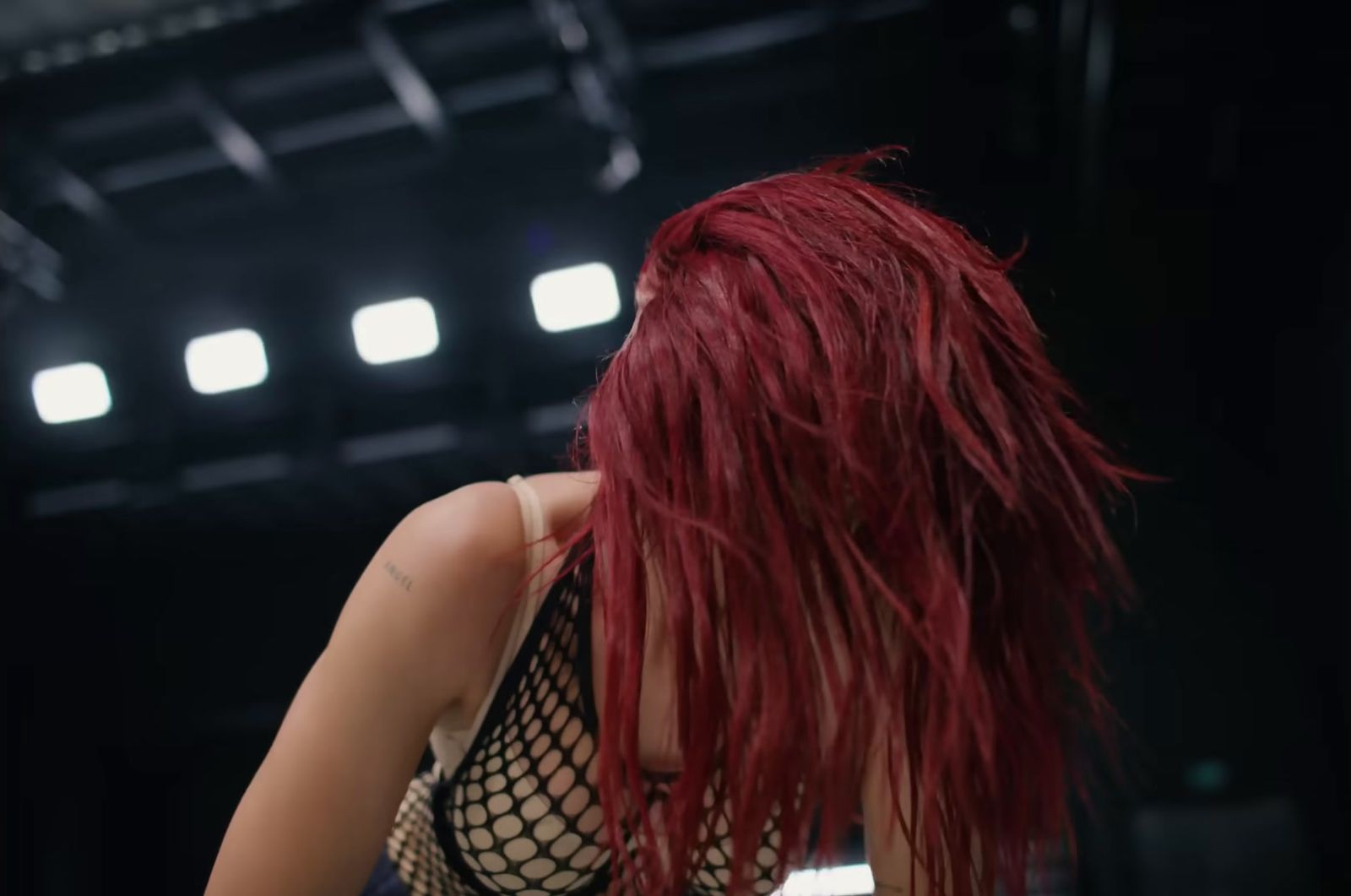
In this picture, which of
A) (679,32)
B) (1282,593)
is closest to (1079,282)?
(1282,593)

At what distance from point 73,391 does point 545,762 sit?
8.67 feet

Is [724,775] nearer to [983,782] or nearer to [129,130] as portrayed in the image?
[983,782]

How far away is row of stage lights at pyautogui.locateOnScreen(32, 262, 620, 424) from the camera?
253 cm

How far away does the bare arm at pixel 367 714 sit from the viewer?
2.02 feet

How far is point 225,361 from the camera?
9.11ft

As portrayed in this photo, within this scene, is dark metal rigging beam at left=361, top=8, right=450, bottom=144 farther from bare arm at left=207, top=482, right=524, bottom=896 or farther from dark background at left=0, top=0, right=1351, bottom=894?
bare arm at left=207, top=482, right=524, bottom=896

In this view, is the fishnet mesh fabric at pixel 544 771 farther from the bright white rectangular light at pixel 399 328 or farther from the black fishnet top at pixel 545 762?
the bright white rectangular light at pixel 399 328

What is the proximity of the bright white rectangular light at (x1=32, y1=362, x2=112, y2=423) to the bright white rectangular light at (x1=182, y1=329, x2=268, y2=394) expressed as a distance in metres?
0.25

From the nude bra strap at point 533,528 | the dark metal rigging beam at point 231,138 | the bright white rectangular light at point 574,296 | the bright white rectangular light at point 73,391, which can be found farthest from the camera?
the bright white rectangular light at point 73,391

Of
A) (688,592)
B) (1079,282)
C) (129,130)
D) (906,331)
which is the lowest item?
(688,592)

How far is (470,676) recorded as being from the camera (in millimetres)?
698

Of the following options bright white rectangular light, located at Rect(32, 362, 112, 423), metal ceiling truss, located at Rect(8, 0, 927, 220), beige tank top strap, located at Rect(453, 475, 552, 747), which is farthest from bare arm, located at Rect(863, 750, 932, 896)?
bright white rectangular light, located at Rect(32, 362, 112, 423)

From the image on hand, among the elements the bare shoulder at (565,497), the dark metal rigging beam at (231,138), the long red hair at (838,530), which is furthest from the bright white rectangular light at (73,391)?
the long red hair at (838,530)

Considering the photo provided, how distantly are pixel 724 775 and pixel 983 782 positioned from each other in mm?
163
